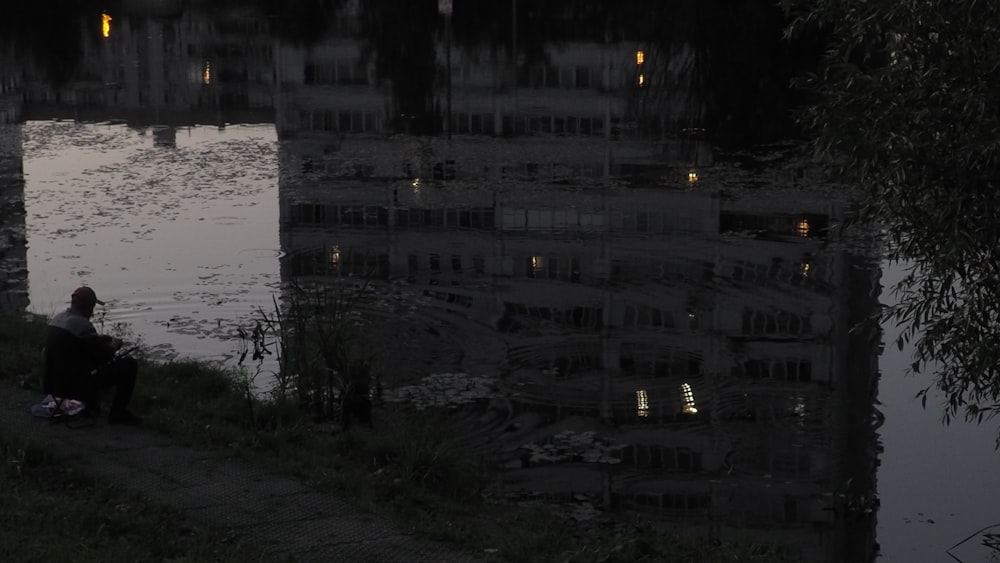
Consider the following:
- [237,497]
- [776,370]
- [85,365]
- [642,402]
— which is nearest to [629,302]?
[776,370]

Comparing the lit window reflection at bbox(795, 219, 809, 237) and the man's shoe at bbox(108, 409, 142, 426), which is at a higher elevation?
the lit window reflection at bbox(795, 219, 809, 237)

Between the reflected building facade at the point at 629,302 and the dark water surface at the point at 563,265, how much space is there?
0.06 m

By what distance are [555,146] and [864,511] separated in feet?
84.3

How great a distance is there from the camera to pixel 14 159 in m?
38.9

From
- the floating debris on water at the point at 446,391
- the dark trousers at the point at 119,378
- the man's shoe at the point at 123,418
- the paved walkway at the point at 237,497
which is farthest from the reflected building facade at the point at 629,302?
the dark trousers at the point at 119,378

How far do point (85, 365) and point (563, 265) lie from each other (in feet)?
40.4

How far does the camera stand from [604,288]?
82.2ft

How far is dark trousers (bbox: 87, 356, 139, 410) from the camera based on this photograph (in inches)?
621

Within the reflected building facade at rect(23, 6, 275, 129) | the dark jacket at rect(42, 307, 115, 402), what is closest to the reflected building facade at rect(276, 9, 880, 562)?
the dark jacket at rect(42, 307, 115, 402)

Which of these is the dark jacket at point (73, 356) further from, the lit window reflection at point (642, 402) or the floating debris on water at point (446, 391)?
the lit window reflection at point (642, 402)

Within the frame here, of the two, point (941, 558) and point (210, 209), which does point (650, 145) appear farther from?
point (941, 558)

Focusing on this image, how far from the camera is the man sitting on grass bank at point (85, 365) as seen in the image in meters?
15.6

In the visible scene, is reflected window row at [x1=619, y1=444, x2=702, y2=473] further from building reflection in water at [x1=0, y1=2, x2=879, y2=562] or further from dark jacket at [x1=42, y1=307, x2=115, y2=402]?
dark jacket at [x1=42, y1=307, x2=115, y2=402]

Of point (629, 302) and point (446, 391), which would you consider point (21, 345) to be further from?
point (629, 302)
